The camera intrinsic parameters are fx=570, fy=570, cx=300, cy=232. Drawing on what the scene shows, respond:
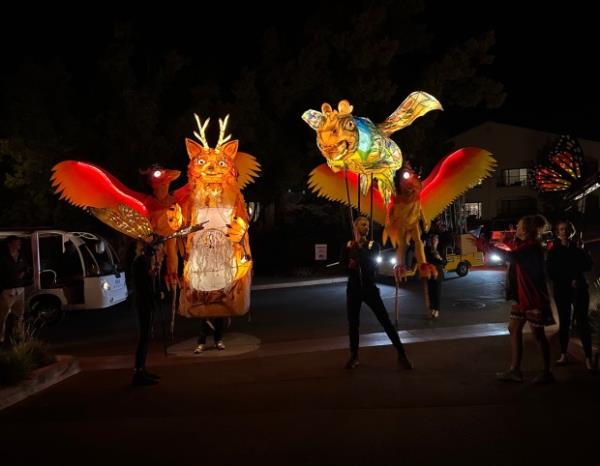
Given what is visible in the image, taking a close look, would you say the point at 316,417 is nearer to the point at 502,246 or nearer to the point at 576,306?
the point at 502,246

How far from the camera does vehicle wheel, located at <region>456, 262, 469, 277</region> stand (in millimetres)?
17430

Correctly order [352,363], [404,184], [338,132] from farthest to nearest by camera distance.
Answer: [404,184]
[338,132]
[352,363]

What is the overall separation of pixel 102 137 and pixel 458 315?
12638mm

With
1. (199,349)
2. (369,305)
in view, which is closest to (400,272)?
(369,305)

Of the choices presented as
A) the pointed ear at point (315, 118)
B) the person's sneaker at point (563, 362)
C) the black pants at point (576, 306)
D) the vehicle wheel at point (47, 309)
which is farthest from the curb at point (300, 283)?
the black pants at point (576, 306)

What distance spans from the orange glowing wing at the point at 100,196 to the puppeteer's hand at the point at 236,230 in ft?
4.75

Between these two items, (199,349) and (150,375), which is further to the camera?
(199,349)

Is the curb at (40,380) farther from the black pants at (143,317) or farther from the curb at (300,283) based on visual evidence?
the curb at (300,283)

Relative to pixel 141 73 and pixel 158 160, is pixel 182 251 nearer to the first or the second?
pixel 158 160

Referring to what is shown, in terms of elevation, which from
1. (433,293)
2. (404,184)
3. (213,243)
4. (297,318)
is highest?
(404,184)

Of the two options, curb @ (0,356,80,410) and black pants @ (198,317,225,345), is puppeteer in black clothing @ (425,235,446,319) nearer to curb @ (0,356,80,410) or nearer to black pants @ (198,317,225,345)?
black pants @ (198,317,225,345)

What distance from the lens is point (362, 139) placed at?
8.32 m

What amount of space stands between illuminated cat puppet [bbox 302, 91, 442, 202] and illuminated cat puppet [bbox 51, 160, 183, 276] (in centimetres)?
249

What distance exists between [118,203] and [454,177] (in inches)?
222
